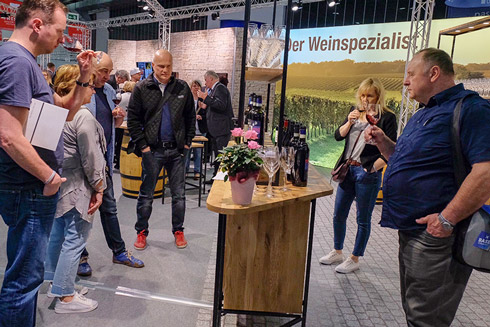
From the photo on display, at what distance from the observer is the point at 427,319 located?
1704mm

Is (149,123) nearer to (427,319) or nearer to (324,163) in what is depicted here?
(427,319)

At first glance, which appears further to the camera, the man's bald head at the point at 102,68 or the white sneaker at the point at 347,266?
the white sneaker at the point at 347,266

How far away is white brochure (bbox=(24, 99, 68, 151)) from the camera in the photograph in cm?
158

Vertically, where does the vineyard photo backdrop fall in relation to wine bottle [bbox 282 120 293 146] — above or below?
above

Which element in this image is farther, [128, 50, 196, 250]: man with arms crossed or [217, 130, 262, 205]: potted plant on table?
[128, 50, 196, 250]: man with arms crossed

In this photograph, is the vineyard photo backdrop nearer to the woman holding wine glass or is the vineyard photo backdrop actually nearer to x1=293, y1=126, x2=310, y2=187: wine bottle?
the woman holding wine glass

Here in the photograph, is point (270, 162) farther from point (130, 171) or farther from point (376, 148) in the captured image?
point (130, 171)

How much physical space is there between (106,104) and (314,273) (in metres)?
2.12

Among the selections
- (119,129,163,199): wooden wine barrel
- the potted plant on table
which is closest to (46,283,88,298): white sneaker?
the potted plant on table

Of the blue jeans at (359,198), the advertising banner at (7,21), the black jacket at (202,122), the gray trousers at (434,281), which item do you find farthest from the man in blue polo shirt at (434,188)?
the advertising banner at (7,21)

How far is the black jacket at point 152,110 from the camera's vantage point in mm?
3363

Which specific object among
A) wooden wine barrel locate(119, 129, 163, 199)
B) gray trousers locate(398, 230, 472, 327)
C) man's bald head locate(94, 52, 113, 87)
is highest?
man's bald head locate(94, 52, 113, 87)

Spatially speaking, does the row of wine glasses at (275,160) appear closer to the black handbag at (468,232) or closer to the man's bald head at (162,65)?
the black handbag at (468,232)

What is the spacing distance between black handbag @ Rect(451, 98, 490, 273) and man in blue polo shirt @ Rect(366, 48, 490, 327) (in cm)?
2
